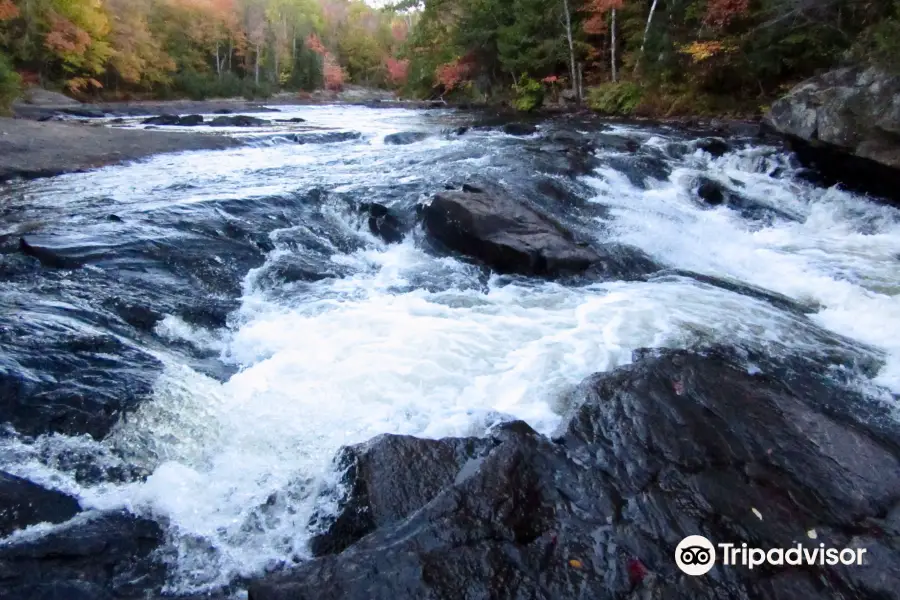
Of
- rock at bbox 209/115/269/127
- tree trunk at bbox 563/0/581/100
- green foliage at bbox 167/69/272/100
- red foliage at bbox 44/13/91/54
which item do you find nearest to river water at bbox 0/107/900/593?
rock at bbox 209/115/269/127

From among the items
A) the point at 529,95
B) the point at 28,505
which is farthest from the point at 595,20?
the point at 28,505

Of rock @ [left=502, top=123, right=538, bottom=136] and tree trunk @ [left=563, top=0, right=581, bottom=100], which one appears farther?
tree trunk @ [left=563, top=0, right=581, bottom=100]

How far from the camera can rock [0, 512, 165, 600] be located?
98.3 inches

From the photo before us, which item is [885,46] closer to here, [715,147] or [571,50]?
[715,147]

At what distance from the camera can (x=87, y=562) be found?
2.67m

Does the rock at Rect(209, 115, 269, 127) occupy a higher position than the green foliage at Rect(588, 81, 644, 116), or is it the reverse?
the green foliage at Rect(588, 81, 644, 116)

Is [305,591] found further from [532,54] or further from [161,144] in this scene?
[532,54]

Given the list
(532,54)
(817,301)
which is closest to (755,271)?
(817,301)

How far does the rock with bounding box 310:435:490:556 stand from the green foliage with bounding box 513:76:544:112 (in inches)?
958

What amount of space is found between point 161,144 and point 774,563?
13.9 m

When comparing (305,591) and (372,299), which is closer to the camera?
(305,591)

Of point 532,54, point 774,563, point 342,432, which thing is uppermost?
point 532,54

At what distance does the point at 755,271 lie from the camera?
7109 millimetres

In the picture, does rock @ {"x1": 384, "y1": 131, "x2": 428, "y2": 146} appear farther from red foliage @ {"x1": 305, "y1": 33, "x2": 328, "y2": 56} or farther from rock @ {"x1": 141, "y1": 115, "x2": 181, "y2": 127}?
red foliage @ {"x1": 305, "y1": 33, "x2": 328, "y2": 56}
